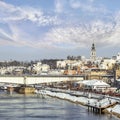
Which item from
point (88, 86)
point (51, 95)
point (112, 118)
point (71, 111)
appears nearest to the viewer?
point (112, 118)

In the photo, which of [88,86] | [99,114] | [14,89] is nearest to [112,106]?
[99,114]

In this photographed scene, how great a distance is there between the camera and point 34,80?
4552 inches

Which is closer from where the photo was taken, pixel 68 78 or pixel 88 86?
pixel 88 86

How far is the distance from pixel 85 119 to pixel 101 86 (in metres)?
50.4

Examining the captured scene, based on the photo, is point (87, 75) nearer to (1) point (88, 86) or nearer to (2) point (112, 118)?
(1) point (88, 86)

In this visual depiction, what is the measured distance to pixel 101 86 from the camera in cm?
10050

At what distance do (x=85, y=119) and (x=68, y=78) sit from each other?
70390mm

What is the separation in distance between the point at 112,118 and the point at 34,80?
66481 millimetres

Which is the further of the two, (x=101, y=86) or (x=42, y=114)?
(x=101, y=86)

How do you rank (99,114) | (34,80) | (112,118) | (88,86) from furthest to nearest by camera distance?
(34,80) → (88,86) → (99,114) → (112,118)

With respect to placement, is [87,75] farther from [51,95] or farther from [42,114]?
[42,114]

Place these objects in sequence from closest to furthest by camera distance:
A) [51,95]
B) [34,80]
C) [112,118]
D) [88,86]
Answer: [112,118] → [51,95] → [88,86] → [34,80]

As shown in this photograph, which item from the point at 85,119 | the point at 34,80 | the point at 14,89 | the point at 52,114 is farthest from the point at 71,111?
the point at 14,89

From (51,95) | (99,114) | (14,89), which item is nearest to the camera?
(99,114)
